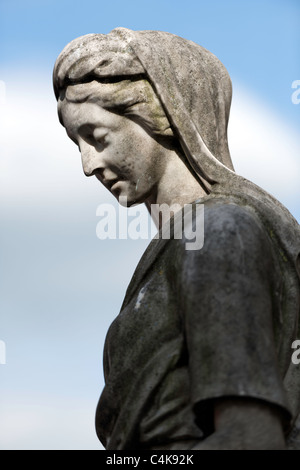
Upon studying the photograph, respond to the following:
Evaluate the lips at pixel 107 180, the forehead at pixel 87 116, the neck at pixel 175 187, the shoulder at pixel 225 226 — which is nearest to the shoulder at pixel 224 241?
the shoulder at pixel 225 226

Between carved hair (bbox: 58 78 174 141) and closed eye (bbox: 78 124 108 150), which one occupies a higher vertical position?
carved hair (bbox: 58 78 174 141)

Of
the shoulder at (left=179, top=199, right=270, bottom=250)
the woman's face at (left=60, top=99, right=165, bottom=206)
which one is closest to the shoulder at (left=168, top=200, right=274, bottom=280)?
the shoulder at (left=179, top=199, right=270, bottom=250)

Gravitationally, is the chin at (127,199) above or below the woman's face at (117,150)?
below

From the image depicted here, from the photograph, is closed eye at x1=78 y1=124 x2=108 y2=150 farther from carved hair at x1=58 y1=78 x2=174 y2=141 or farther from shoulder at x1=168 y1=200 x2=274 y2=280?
shoulder at x1=168 y1=200 x2=274 y2=280

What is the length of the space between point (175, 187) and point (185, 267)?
1.12 metres

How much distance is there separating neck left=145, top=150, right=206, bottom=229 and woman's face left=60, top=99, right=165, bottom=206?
5 centimetres

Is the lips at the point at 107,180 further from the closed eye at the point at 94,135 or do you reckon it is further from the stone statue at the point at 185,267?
the closed eye at the point at 94,135

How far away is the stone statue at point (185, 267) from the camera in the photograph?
16.0 feet

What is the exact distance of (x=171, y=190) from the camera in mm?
6262

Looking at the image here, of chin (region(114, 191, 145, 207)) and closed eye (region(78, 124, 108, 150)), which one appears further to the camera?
chin (region(114, 191, 145, 207))

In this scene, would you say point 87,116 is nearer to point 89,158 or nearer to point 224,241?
point 89,158

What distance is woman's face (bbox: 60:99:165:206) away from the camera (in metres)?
6.20

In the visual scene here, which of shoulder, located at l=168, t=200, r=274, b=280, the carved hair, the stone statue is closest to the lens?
the stone statue
